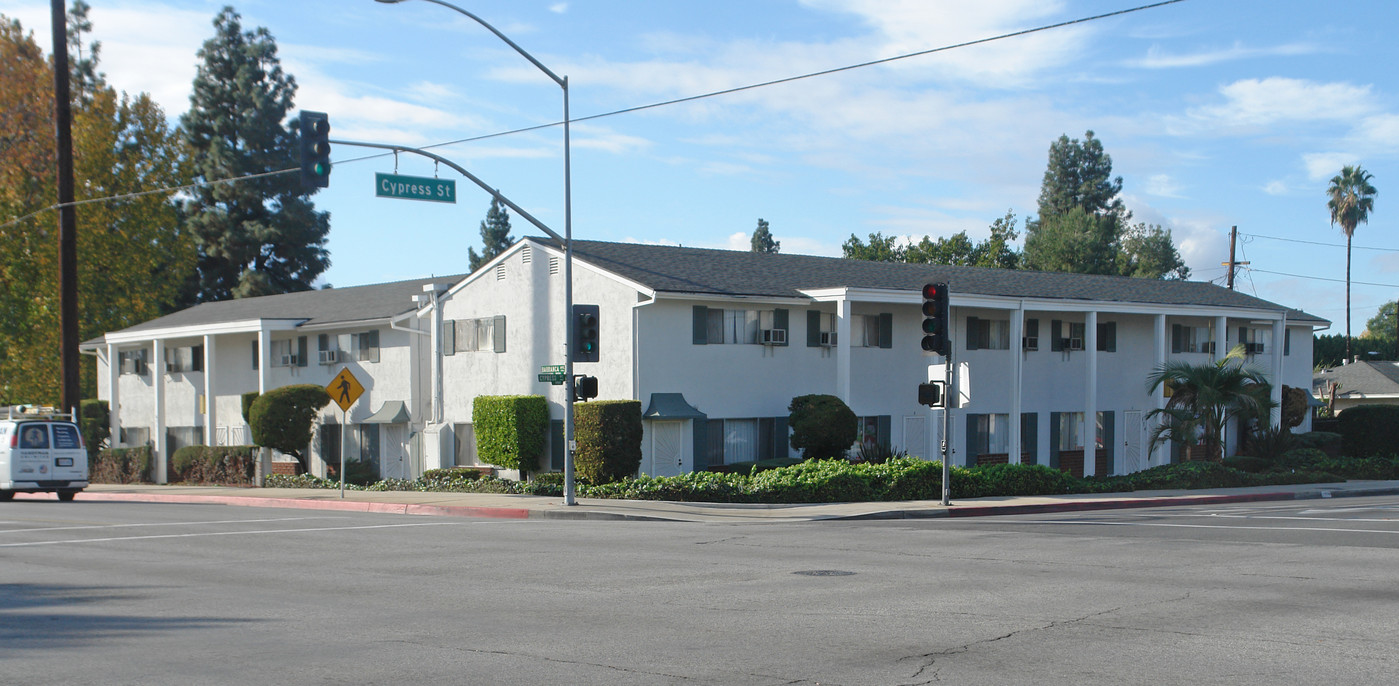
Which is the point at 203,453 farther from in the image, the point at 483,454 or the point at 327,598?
the point at 327,598

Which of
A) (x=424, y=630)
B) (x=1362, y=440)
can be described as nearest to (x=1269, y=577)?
(x=424, y=630)

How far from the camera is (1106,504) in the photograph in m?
25.5

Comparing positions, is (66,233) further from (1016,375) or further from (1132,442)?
(1132,442)

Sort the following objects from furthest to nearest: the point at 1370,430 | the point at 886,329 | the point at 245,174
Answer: the point at 245,174 → the point at 1370,430 → the point at 886,329

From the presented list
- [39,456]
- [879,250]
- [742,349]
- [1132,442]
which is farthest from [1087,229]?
[39,456]

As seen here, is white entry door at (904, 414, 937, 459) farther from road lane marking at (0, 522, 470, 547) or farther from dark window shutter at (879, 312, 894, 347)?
road lane marking at (0, 522, 470, 547)

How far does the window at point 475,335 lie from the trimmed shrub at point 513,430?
227 centimetres

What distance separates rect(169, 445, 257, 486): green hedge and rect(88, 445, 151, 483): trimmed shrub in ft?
7.09

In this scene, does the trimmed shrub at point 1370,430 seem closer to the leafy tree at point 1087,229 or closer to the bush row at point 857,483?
the bush row at point 857,483

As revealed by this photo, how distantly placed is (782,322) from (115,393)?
2975 centimetres

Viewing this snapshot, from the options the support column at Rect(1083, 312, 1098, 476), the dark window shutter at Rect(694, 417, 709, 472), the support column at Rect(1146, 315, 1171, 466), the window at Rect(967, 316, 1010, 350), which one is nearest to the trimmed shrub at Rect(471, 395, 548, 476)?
the dark window shutter at Rect(694, 417, 709, 472)

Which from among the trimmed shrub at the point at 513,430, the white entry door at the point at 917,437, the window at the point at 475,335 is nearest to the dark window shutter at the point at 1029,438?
the white entry door at the point at 917,437

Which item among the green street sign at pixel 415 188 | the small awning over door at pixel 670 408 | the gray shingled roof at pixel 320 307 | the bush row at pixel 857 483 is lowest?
the bush row at pixel 857 483

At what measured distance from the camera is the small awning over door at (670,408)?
29.0 meters
